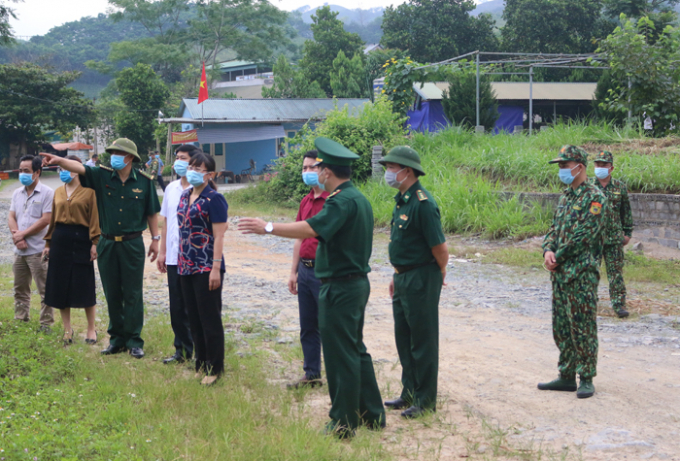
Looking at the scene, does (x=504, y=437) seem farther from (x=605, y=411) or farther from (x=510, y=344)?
(x=510, y=344)

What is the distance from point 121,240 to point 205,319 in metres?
1.36

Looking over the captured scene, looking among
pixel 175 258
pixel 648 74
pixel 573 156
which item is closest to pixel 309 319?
pixel 175 258

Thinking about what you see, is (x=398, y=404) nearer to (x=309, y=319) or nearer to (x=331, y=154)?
(x=309, y=319)

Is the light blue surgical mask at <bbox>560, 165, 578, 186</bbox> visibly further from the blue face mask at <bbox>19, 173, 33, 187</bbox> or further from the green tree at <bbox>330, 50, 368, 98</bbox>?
the green tree at <bbox>330, 50, 368, 98</bbox>

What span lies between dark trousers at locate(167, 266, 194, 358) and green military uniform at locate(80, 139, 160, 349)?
0.42 meters

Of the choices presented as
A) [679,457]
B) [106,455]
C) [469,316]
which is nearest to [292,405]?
[106,455]

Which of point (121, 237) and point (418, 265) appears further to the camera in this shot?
point (121, 237)

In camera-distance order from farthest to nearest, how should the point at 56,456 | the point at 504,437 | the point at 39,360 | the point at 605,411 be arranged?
1. the point at 39,360
2. the point at 605,411
3. the point at 504,437
4. the point at 56,456

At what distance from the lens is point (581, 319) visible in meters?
4.70

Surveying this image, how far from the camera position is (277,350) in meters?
6.11

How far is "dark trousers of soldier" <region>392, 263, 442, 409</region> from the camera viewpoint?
14.1 ft

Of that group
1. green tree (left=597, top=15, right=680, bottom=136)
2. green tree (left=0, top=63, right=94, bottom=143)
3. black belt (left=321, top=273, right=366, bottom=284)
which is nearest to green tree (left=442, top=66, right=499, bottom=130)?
green tree (left=597, top=15, right=680, bottom=136)

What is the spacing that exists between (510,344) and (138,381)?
3585mm

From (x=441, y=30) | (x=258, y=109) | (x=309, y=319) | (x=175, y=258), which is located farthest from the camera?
(x=441, y=30)
